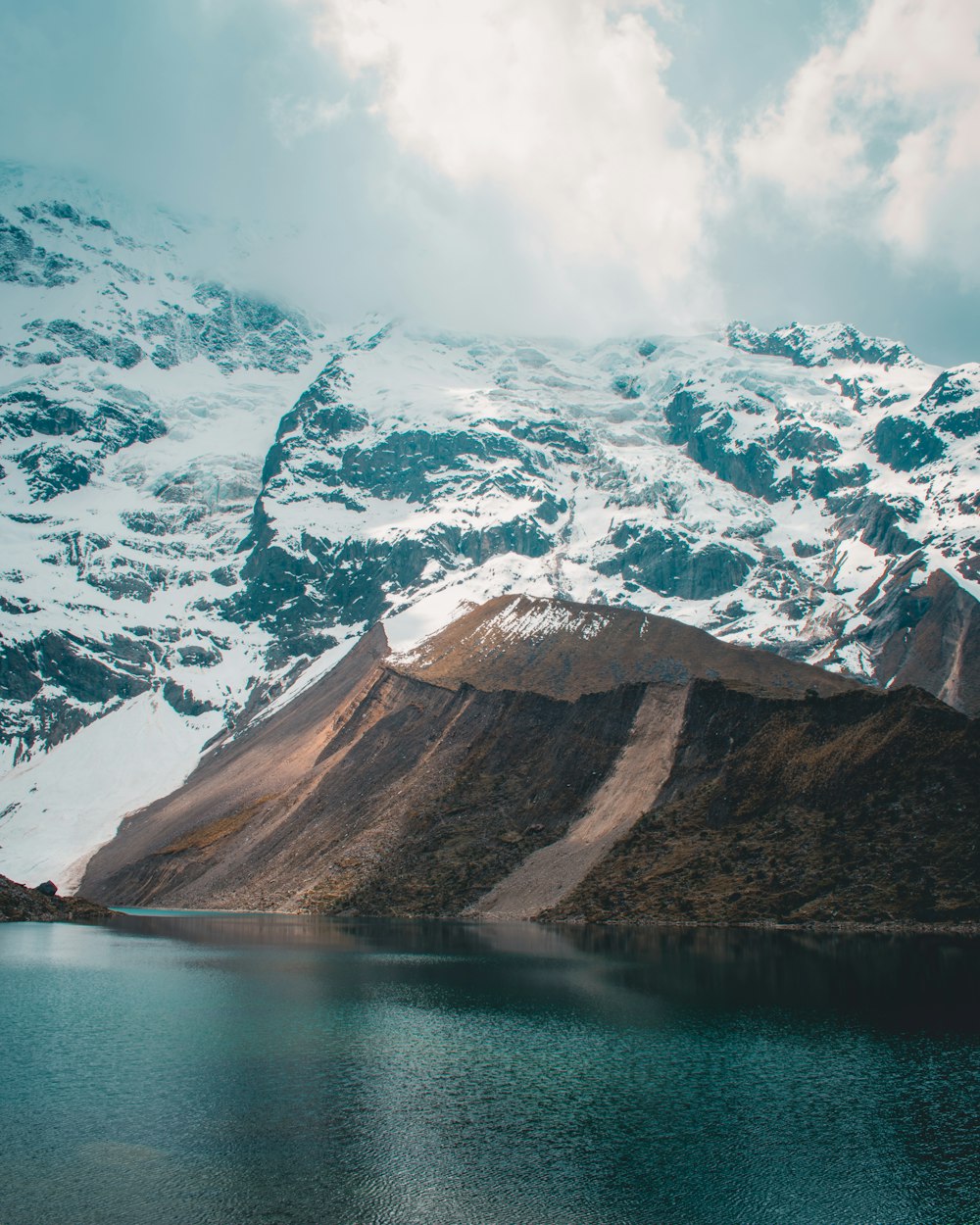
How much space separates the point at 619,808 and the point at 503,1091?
8998 centimetres

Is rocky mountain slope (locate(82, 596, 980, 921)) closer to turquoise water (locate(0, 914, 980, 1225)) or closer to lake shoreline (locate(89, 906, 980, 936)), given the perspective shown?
lake shoreline (locate(89, 906, 980, 936))

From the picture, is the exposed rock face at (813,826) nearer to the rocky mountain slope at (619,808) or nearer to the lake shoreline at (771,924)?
the rocky mountain slope at (619,808)

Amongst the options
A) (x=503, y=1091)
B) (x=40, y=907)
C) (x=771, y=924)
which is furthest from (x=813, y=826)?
(x=40, y=907)

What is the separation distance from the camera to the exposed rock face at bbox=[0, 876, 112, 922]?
424 feet

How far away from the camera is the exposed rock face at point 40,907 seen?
5084 inches

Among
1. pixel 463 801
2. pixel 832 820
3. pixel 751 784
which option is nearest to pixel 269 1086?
pixel 832 820

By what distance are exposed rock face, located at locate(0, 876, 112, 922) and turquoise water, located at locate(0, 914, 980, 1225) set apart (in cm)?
5485

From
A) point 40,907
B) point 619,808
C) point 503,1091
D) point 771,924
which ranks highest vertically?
point 619,808

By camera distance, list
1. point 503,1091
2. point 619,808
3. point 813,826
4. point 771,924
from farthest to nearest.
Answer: point 619,808, point 813,826, point 771,924, point 503,1091

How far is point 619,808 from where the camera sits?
437ft

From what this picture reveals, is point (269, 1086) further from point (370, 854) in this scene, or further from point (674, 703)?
point (674, 703)

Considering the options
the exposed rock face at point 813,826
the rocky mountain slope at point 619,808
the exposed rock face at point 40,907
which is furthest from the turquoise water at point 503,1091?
the exposed rock face at point 40,907

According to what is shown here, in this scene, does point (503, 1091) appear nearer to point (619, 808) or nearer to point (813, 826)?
point (813, 826)

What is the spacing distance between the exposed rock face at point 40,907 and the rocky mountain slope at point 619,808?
21360 millimetres
